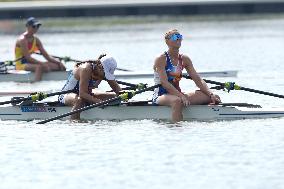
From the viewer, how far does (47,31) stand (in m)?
77.8

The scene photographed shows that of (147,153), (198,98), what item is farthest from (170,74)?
(147,153)

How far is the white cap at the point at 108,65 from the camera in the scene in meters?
23.9

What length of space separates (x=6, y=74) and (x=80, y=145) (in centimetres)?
1554

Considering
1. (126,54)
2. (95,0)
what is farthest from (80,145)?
(95,0)

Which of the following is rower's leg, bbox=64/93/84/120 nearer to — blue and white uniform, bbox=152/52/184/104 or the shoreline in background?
blue and white uniform, bbox=152/52/184/104

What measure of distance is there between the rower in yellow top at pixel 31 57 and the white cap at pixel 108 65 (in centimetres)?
1217

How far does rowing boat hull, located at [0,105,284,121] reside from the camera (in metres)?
23.7

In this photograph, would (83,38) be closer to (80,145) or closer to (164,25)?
(164,25)

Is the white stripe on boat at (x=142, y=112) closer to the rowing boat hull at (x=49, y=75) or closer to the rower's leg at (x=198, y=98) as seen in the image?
the rower's leg at (x=198, y=98)

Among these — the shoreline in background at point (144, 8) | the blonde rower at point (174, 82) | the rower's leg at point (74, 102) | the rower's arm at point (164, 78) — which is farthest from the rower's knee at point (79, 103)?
the shoreline in background at point (144, 8)

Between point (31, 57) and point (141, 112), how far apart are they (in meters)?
12.6

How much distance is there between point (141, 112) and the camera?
79.7 ft

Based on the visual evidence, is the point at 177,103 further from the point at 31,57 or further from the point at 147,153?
the point at 31,57

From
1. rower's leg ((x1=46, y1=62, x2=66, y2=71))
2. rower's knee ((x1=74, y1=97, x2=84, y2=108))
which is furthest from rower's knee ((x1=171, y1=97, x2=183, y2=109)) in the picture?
rower's leg ((x1=46, y1=62, x2=66, y2=71))
